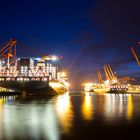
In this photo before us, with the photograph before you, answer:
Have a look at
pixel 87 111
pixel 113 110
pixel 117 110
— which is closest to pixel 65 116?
pixel 87 111

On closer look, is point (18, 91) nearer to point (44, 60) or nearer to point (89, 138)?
point (44, 60)

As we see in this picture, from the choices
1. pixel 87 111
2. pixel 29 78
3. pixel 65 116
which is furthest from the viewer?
pixel 29 78

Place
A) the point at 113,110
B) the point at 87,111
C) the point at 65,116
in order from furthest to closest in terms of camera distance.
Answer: the point at 113,110 < the point at 87,111 < the point at 65,116

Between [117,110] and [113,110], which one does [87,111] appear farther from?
[117,110]

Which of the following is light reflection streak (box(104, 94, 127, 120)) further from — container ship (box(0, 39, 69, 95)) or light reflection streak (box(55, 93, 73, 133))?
container ship (box(0, 39, 69, 95))

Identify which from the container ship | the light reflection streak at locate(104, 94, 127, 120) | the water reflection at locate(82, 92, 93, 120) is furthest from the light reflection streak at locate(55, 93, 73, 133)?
the container ship

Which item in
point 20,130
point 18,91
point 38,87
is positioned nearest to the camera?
point 20,130

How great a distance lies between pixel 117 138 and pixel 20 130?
7217 millimetres

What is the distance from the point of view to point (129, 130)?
2111 cm

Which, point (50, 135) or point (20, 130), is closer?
point (50, 135)

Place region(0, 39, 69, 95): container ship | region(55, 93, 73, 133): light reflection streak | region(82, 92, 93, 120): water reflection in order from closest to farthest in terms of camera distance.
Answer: region(55, 93, 73, 133): light reflection streak
region(82, 92, 93, 120): water reflection
region(0, 39, 69, 95): container ship

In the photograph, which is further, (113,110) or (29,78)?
(29,78)

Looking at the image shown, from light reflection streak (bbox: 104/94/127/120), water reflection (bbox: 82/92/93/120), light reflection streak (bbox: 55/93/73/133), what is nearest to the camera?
light reflection streak (bbox: 55/93/73/133)

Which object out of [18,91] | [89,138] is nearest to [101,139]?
[89,138]
